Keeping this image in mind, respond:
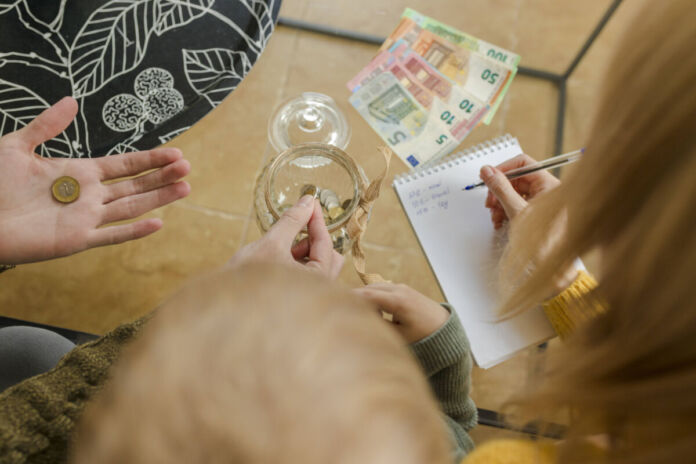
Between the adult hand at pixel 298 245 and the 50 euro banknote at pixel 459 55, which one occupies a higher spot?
the 50 euro banknote at pixel 459 55

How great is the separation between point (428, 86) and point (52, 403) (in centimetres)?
82

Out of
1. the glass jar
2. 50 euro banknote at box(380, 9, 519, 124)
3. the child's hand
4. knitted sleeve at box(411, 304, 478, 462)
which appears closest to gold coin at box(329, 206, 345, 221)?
the glass jar

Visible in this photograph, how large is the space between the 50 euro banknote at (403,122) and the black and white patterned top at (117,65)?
15.7 inches

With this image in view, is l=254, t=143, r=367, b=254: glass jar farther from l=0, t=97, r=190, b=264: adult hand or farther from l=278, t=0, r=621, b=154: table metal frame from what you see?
l=278, t=0, r=621, b=154: table metal frame

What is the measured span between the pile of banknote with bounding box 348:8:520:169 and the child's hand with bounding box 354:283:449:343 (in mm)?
321

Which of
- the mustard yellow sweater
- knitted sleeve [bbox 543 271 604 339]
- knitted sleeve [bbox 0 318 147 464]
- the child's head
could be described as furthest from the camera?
knitted sleeve [bbox 543 271 604 339]

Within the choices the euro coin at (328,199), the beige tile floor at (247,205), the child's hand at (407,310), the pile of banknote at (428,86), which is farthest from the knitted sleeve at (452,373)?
the pile of banknote at (428,86)

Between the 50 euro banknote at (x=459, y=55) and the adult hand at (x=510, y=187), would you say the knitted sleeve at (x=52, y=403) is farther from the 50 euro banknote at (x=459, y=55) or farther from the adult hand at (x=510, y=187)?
the 50 euro banknote at (x=459, y=55)

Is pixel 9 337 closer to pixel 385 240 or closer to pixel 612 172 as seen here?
pixel 385 240

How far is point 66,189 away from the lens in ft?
2.29

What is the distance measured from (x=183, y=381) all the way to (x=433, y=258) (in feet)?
1.97

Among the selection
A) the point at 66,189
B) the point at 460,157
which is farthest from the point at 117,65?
the point at 460,157

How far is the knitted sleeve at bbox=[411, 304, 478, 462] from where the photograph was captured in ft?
2.24

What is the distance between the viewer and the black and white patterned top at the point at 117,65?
53 centimetres
